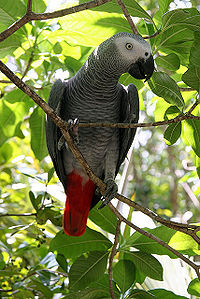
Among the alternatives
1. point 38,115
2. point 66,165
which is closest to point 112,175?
point 66,165

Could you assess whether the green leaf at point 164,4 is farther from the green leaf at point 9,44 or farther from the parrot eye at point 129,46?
the green leaf at point 9,44

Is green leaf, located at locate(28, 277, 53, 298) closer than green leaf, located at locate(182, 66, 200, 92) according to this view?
No

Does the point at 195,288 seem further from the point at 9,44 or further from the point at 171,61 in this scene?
the point at 9,44

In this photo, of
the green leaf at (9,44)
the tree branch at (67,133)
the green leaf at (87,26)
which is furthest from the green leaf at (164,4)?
the green leaf at (9,44)

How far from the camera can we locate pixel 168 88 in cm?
94

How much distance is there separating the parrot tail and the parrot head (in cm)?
46

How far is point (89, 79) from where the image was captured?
1160 millimetres

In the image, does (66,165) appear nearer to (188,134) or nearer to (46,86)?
(46,86)

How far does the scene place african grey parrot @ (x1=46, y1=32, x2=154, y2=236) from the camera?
1.07 metres

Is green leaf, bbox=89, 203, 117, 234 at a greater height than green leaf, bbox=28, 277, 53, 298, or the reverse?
green leaf, bbox=89, 203, 117, 234

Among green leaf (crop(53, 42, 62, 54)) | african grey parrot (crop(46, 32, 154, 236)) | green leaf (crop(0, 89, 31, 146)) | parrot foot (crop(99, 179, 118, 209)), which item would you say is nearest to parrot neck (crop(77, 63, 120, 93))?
african grey parrot (crop(46, 32, 154, 236))

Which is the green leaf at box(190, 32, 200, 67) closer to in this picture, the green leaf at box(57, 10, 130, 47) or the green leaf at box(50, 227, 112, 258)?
the green leaf at box(57, 10, 130, 47)

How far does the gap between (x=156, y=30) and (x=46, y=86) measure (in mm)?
436

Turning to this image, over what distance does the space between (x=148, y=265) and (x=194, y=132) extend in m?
0.41
